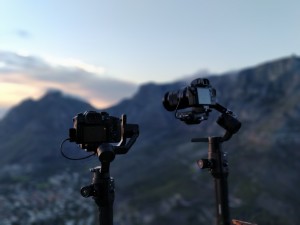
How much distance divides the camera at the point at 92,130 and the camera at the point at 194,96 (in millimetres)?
2214

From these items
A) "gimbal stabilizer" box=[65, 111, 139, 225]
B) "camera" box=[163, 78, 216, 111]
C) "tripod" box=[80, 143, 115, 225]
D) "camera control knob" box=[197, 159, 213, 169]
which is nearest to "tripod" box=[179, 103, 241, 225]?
"camera control knob" box=[197, 159, 213, 169]

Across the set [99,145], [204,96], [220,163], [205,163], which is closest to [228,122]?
[204,96]

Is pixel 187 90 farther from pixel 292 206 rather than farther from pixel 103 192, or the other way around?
pixel 292 206

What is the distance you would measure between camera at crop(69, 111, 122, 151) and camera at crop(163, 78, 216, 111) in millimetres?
2214

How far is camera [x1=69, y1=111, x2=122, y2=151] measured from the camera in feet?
22.0

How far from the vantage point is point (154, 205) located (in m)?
191

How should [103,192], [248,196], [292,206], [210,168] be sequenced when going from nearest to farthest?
[103,192]
[210,168]
[292,206]
[248,196]

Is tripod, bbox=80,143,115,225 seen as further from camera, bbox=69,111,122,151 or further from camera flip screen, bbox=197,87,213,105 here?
camera flip screen, bbox=197,87,213,105

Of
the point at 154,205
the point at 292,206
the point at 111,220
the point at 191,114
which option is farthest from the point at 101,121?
the point at 154,205

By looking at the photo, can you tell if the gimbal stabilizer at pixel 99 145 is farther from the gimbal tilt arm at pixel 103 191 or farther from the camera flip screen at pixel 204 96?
the camera flip screen at pixel 204 96

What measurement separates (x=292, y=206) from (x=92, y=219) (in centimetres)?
9088

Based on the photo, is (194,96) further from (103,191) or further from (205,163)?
(103,191)

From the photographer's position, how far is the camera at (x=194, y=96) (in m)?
8.41

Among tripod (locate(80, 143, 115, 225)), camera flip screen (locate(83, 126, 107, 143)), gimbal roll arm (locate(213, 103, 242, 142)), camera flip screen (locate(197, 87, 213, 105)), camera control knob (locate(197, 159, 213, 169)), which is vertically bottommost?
tripod (locate(80, 143, 115, 225))
